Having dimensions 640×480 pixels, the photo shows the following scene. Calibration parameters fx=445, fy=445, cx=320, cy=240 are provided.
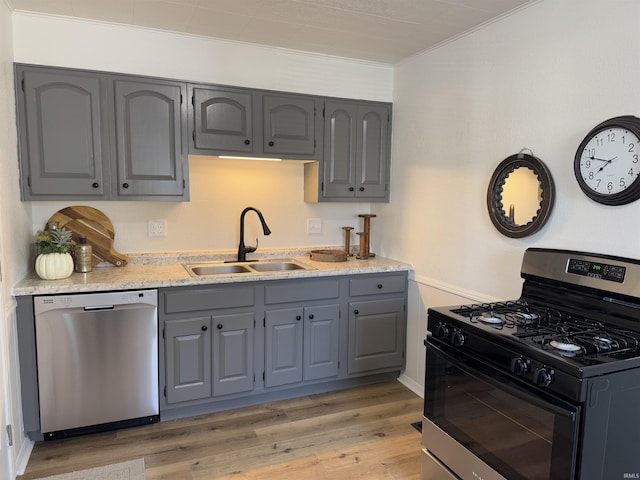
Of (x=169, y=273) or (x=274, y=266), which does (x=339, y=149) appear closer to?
(x=274, y=266)

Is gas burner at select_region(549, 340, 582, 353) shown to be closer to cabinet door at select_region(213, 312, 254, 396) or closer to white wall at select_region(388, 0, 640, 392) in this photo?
white wall at select_region(388, 0, 640, 392)

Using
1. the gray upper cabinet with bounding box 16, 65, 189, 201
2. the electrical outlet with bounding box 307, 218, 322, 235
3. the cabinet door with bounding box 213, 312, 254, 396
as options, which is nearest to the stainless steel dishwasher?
the cabinet door with bounding box 213, 312, 254, 396

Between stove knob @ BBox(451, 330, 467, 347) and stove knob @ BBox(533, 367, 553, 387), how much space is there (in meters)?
0.36

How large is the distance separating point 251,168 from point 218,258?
28.0 inches

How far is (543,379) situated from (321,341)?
173cm

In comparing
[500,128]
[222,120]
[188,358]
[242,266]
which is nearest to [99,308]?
[188,358]

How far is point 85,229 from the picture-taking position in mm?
2846

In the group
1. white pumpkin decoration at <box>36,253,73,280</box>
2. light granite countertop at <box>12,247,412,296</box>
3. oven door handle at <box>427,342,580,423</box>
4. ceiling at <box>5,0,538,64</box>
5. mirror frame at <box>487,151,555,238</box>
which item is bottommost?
oven door handle at <box>427,342,580,423</box>

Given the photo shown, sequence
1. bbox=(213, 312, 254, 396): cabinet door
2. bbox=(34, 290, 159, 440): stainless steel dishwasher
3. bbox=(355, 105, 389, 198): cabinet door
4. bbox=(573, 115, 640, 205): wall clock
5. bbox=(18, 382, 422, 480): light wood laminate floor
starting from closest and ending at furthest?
bbox=(573, 115, 640, 205): wall clock → bbox=(18, 382, 422, 480): light wood laminate floor → bbox=(34, 290, 159, 440): stainless steel dishwasher → bbox=(213, 312, 254, 396): cabinet door → bbox=(355, 105, 389, 198): cabinet door

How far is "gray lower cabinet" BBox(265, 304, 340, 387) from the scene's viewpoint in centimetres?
288

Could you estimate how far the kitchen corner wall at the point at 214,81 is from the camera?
260 centimetres

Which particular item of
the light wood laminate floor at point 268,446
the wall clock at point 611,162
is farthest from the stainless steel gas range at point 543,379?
the light wood laminate floor at point 268,446

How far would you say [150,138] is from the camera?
273 cm

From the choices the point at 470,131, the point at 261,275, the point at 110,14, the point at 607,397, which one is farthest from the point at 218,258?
the point at 607,397
